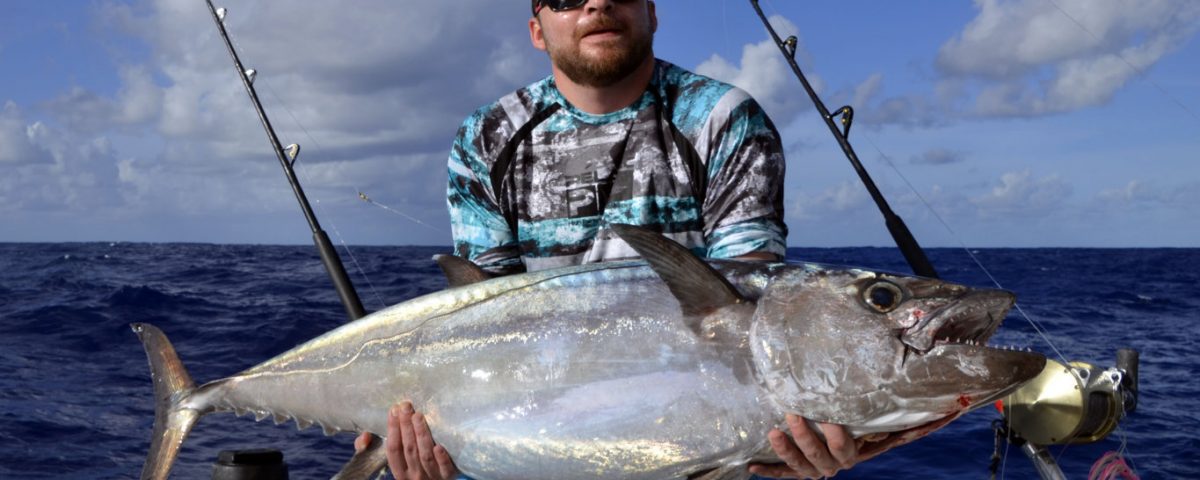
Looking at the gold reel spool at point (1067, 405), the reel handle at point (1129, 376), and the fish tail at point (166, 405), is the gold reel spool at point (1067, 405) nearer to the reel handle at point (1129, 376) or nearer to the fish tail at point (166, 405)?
the reel handle at point (1129, 376)

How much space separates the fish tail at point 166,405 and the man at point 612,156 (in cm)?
111

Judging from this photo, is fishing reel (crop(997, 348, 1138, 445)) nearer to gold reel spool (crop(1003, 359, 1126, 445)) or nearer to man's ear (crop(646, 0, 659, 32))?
gold reel spool (crop(1003, 359, 1126, 445))

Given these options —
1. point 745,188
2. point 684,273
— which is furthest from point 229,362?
Answer: point 684,273

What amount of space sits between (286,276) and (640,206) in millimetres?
22594

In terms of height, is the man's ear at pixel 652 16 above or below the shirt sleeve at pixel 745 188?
above

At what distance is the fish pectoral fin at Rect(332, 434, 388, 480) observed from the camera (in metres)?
2.81

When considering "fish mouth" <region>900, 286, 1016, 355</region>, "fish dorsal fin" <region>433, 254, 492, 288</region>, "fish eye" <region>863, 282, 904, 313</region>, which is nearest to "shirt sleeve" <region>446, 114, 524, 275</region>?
"fish dorsal fin" <region>433, 254, 492, 288</region>

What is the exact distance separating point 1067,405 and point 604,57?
96.2 inches

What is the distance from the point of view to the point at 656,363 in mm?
2406

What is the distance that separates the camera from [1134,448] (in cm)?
927

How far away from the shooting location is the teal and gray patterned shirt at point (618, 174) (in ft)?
10.6

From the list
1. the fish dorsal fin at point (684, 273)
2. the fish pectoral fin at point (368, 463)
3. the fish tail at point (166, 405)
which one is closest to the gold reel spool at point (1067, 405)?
the fish dorsal fin at point (684, 273)

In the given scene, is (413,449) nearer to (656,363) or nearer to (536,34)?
(656,363)

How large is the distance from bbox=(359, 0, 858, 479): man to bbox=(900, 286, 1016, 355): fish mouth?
3.05 feet
